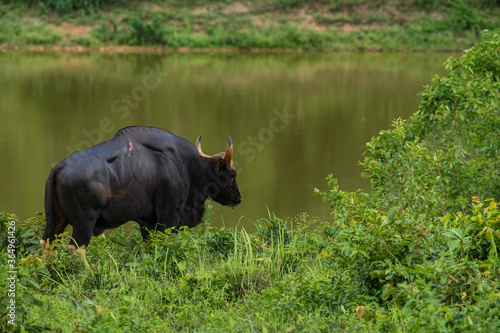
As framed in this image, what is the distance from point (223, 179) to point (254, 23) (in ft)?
88.6

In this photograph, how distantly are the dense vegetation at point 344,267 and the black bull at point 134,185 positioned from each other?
0.18m

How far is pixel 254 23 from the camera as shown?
33.3 meters

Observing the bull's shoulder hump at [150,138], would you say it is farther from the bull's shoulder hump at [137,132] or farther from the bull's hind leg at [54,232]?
the bull's hind leg at [54,232]

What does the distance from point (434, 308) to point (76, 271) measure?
115 inches

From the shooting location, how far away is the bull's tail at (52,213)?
5.78 m

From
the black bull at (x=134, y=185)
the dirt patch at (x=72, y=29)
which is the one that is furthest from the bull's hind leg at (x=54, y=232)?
the dirt patch at (x=72, y=29)

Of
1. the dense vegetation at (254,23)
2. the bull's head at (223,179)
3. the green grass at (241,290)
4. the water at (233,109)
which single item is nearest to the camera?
the green grass at (241,290)

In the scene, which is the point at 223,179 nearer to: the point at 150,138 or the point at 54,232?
the point at 150,138

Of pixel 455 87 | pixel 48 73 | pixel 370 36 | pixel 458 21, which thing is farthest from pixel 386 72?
pixel 455 87

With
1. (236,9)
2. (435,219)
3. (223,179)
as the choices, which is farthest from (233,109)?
(236,9)

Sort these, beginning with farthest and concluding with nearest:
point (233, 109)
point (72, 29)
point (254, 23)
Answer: point (254, 23) → point (72, 29) → point (233, 109)

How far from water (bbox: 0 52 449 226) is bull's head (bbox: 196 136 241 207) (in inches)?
11.1

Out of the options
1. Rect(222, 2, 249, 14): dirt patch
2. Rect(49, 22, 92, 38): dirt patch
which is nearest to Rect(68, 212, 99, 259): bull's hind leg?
Rect(49, 22, 92, 38): dirt patch

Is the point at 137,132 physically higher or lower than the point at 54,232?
higher
